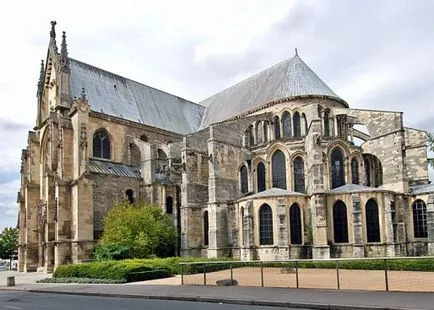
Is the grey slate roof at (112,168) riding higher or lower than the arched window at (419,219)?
higher

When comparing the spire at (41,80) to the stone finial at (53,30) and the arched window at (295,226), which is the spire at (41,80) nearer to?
the stone finial at (53,30)

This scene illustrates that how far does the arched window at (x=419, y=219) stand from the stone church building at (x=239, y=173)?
77mm

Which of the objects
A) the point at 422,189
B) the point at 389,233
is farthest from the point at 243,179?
the point at 422,189

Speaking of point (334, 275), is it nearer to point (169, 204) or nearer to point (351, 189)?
point (351, 189)

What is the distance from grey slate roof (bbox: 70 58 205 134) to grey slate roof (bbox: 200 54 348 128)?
2.87 m

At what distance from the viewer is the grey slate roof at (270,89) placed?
43281mm

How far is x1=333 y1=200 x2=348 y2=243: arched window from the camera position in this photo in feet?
108

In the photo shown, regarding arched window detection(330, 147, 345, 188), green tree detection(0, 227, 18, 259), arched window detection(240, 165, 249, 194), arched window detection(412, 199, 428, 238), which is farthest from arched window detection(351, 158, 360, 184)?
green tree detection(0, 227, 18, 259)

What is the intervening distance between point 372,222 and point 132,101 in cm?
2795

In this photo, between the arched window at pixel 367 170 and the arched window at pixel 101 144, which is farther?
the arched window at pixel 101 144

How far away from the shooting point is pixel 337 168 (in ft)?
119

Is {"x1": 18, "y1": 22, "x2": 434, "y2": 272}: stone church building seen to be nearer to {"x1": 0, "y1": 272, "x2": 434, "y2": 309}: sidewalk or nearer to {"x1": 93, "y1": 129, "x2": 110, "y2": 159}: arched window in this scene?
{"x1": 93, "y1": 129, "x2": 110, "y2": 159}: arched window

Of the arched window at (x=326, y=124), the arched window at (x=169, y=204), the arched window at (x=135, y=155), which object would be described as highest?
the arched window at (x=326, y=124)

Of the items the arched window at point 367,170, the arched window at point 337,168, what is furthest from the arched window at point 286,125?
the arched window at point 367,170
